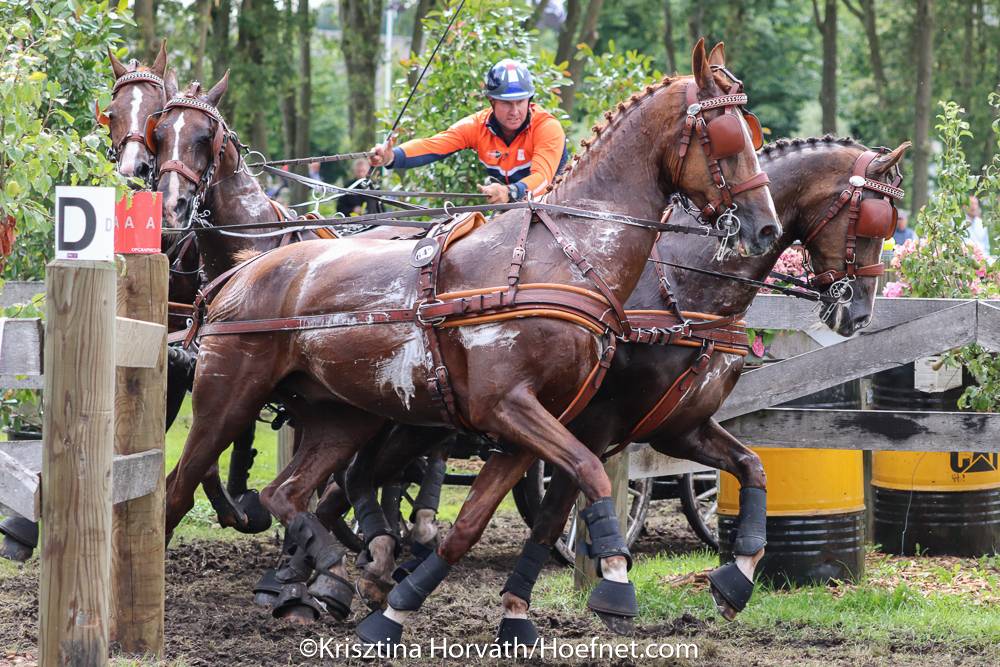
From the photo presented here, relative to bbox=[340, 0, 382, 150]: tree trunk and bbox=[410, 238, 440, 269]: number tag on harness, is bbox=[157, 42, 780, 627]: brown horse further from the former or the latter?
bbox=[340, 0, 382, 150]: tree trunk

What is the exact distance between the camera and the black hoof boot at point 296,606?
628 centimetres

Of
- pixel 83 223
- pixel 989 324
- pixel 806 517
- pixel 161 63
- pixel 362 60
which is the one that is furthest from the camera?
pixel 362 60

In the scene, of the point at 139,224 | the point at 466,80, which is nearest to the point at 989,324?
the point at 139,224

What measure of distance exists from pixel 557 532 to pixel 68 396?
8.81 feet

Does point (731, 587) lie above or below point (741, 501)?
below

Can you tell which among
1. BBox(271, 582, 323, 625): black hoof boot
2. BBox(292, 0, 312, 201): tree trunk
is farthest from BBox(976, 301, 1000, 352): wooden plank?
BBox(292, 0, 312, 201): tree trunk

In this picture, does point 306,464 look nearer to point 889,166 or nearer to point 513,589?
point 513,589

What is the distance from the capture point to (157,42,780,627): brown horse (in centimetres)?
522

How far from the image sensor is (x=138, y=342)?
485cm

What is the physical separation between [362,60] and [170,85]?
10020 mm

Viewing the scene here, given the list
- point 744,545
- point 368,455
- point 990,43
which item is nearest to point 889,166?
point 744,545

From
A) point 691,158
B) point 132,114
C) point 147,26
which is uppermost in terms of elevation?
point 147,26

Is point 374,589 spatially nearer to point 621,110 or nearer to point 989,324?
point 621,110

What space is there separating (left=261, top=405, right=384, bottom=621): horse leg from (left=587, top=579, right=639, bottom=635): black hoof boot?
4.74ft
